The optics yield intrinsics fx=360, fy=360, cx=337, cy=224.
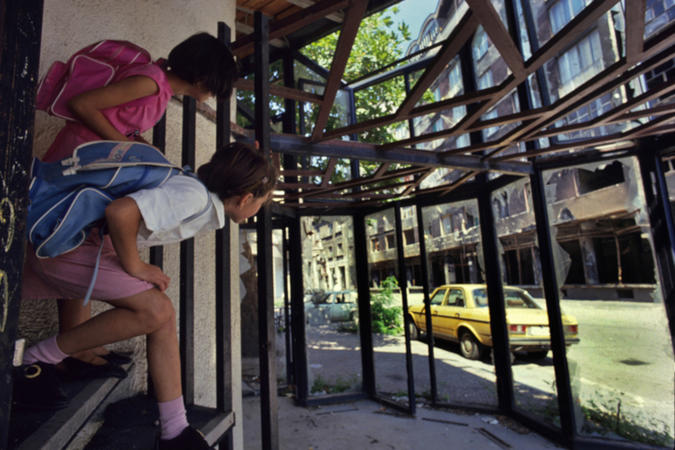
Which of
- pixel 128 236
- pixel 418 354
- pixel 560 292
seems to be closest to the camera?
pixel 128 236

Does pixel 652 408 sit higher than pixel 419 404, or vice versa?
pixel 652 408

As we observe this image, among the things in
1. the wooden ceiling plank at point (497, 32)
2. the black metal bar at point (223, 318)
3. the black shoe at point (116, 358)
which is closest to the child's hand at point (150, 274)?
the black metal bar at point (223, 318)

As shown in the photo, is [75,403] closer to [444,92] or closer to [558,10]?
[558,10]

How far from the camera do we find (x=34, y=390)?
1.15 m

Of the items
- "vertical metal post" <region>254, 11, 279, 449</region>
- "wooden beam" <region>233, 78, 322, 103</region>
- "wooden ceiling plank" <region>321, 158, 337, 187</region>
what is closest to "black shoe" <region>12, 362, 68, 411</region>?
"vertical metal post" <region>254, 11, 279, 449</region>

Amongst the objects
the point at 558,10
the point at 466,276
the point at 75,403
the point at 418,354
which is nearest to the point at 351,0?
the point at 75,403

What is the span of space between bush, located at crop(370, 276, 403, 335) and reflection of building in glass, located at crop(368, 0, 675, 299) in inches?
59.1

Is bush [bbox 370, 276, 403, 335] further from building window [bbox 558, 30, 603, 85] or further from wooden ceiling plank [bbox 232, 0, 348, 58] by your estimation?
wooden ceiling plank [bbox 232, 0, 348, 58]

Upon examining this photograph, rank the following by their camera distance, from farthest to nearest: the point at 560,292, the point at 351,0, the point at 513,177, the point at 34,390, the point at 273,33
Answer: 1. the point at 513,177
2. the point at 560,292
3. the point at 273,33
4. the point at 351,0
5. the point at 34,390

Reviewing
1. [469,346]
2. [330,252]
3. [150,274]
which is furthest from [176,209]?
[469,346]

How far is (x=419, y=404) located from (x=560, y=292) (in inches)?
103

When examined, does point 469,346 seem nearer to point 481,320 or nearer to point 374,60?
point 481,320

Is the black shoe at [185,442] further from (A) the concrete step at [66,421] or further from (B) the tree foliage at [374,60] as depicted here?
(B) the tree foliage at [374,60]

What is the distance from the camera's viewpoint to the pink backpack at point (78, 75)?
121 centimetres
